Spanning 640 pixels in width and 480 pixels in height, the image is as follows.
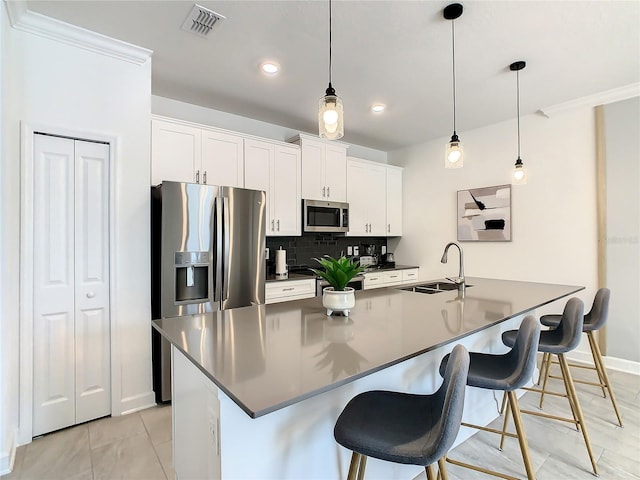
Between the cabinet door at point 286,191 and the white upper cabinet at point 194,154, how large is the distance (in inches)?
17.2

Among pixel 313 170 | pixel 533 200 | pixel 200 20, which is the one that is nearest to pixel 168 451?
pixel 200 20

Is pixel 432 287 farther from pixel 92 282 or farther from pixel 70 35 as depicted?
pixel 70 35

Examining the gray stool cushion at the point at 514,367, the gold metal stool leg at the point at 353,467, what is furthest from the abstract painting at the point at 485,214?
the gold metal stool leg at the point at 353,467

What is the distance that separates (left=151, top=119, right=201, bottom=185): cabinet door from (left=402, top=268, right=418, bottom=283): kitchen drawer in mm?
3174

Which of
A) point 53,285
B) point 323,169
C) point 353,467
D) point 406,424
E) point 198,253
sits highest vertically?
point 323,169

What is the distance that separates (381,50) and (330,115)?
121cm

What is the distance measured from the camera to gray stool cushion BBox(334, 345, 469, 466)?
102 centimetres

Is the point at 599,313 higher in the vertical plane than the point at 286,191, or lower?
lower

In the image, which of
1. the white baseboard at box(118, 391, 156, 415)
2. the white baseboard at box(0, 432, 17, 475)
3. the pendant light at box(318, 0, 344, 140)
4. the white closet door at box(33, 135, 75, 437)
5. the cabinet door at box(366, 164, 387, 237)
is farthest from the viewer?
the cabinet door at box(366, 164, 387, 237)

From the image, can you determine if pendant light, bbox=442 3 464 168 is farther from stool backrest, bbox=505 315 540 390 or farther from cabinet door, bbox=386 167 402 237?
cabinet door, bbox=386 167 402 237

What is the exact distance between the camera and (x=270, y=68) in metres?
2.77

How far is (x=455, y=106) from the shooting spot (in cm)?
360

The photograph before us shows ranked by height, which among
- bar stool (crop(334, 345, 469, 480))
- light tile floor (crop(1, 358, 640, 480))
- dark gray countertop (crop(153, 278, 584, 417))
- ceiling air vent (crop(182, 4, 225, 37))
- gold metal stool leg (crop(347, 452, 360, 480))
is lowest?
light tile floor (crop(1, 358, 640, 480))

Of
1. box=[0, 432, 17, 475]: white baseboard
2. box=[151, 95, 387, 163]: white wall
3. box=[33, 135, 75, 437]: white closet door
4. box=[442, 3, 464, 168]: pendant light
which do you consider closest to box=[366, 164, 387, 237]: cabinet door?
box=[151, 95, 387, 163]: white wall
